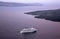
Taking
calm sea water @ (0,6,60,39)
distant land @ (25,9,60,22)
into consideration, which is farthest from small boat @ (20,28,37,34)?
distant land @ (25,9,60,22)

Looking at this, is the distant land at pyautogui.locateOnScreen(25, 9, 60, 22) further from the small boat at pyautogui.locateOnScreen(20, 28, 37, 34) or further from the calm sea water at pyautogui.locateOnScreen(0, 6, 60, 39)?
the small boat at pyautogui.locateOnScreen(20, 28, 37, 34)

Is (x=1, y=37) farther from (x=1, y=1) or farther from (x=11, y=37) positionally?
(x=1, y=1)

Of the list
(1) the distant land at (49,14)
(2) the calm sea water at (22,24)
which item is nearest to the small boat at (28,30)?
(2) the calm sea water at (22,24)

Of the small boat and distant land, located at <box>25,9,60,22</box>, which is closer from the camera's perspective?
the small boat

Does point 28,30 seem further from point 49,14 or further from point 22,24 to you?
point 49,14

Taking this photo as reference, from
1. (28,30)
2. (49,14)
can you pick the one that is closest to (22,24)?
(28,30)

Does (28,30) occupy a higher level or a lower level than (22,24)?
lower

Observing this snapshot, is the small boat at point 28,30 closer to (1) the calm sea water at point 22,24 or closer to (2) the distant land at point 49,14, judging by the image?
(1) the calm sea water at point 22,24

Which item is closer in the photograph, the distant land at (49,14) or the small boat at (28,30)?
the small boat at (28,30)

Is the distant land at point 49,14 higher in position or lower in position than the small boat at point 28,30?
higher
